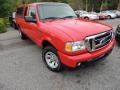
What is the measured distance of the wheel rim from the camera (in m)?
4.52

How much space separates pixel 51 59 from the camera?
4.73m

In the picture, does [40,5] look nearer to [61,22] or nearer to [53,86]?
[61,22]

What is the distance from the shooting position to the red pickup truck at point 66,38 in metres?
3.90

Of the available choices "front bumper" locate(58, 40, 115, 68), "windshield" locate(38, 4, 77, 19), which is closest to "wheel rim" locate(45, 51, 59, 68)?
"front bumper" locate(58, 40, 115, 68)

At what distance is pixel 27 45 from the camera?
294 inches

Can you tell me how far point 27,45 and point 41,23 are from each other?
2.69 meters

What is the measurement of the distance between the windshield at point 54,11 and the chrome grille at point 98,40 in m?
1.58

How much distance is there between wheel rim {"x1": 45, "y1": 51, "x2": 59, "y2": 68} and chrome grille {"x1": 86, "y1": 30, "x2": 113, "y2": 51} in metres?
0.97

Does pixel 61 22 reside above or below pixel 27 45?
above

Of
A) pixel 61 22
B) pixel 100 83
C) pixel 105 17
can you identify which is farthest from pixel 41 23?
pixel 105 17

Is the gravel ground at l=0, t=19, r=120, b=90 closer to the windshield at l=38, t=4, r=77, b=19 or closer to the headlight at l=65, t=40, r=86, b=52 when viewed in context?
the headlight at l=65, t=40, r=86, b=52

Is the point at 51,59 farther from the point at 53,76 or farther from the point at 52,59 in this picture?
the point at 53,76

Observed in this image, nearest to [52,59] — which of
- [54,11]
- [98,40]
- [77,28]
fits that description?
[77,28]

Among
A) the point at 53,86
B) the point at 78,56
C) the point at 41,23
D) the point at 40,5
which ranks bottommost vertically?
the point at 53,86
